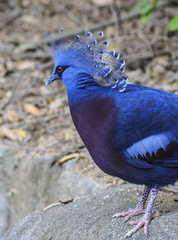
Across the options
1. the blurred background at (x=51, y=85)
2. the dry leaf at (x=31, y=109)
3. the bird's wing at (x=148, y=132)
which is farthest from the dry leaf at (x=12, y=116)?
the bird's wing at (x=148, y=132)

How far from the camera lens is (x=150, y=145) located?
2729mm

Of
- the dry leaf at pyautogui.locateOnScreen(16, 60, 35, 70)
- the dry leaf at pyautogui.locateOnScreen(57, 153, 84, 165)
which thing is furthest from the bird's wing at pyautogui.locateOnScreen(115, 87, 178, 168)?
the dry leaf at pyautogui.locateOnScreen(16, 60, 35, 70)

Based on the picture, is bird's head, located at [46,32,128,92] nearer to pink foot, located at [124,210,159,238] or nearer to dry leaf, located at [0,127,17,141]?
pink foot, located at [124,210,159,238]

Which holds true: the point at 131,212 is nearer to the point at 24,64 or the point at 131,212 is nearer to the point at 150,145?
the point at 150,145

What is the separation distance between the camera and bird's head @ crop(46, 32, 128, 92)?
2.91m

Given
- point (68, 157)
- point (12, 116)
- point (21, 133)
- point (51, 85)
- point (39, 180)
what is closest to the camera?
point (68, 157)

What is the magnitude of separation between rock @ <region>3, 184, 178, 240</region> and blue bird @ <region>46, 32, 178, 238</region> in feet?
0.43

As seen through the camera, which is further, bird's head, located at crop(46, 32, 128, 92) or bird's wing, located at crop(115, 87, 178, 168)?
bird's head, located at crop(46, 32, 128, 92)

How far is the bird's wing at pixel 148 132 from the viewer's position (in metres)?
2.72

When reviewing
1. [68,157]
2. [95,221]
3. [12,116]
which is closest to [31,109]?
[12,116]

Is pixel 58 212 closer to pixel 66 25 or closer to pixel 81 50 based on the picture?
pixel 81 50

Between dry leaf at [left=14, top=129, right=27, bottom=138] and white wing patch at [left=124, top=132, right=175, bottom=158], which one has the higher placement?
dry leaf at [left=14, top=129, right=27, bottom=138]

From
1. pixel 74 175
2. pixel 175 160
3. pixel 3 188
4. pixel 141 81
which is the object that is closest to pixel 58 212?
pixel 74 175

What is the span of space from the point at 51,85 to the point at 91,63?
3.80m
